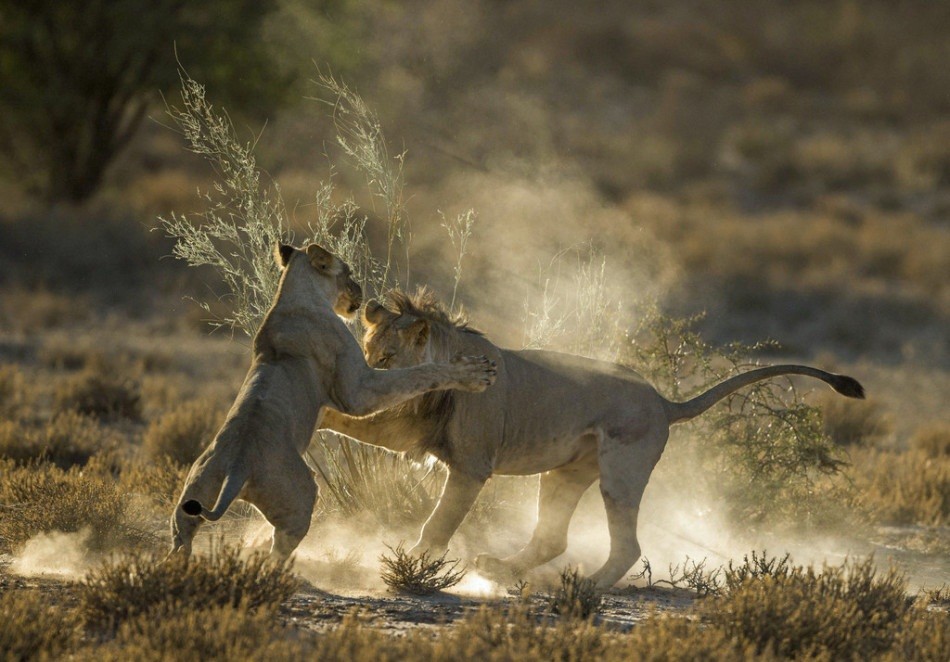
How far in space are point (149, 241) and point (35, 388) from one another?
8.34 metres

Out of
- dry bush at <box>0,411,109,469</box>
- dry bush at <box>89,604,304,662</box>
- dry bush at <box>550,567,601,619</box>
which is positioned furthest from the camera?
dry bush at <box>0,411,109,469</box>

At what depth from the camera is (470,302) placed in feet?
49.9

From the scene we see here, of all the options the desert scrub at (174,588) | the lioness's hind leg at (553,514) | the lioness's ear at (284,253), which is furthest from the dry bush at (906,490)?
the desert scrub at (174,588)

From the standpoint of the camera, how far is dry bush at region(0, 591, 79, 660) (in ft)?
19.1

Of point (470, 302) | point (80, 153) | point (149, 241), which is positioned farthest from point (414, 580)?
point (80, 153)

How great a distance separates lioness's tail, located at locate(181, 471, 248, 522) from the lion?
1.05 meters

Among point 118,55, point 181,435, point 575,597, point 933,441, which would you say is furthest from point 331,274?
point 118,55

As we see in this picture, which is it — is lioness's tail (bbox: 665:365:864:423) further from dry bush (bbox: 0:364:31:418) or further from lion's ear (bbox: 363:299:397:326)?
dry bush (bbox: 0:364:31:418)

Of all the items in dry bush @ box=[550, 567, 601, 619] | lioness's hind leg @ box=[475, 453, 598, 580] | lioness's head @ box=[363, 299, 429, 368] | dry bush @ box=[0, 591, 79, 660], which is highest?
lioness's head @ box=[363, 299, 429, 368]

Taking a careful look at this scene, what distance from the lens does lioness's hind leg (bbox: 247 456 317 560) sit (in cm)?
655

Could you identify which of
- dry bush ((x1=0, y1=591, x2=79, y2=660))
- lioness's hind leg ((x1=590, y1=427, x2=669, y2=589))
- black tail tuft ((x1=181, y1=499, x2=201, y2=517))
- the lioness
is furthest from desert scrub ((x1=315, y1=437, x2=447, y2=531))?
dry bush ((x1=0, y1=591, x2=79, y2=660))

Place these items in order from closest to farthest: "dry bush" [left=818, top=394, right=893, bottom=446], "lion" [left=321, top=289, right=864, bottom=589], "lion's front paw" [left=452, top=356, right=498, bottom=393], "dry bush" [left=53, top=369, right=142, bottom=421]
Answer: "lion's front paw" [left=452, top=356, right=498, bottom=393] → "lion" [left=321, top=289, right=864, bottom=589] → "dry bush" [left=818, top=394, right=893, bottom=446] → "dry bush" [left=53, top=369, right=142, bottom=421]

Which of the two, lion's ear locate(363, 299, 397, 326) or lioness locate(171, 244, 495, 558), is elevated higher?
lion's ear locate(363, 299, 397, 326)

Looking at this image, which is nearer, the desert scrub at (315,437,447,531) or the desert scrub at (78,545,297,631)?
the desert scrub at (78,545,297,631)
